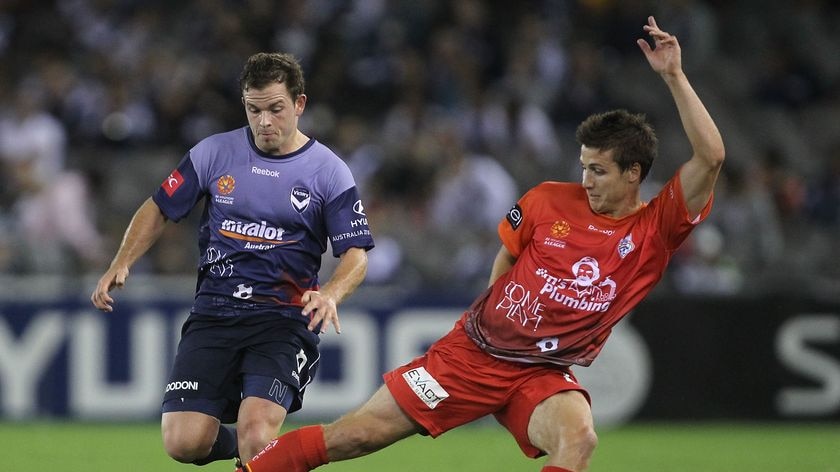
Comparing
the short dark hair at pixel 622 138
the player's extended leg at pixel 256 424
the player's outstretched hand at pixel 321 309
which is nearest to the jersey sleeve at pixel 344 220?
the player's outstretched hand at pixel 321 309

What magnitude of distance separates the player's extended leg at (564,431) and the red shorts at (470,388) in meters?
0.10

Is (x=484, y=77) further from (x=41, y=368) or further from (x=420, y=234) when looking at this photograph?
(x=41, y=368)

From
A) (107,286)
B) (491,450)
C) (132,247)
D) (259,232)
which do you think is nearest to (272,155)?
(259,232)

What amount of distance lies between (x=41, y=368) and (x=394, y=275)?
3399mm

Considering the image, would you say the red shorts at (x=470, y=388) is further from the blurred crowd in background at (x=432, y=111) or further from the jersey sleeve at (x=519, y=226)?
the blurred crowd in background at (x=432, y=111)

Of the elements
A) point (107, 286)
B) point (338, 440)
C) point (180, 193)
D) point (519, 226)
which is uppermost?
point (180, 193)

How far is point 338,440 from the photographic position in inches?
276

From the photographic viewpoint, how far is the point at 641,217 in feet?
23.4

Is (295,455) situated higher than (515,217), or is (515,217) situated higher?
(515,217)

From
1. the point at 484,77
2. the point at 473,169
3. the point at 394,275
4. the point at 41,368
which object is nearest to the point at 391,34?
the point at 484,77

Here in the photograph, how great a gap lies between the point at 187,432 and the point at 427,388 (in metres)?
1.31

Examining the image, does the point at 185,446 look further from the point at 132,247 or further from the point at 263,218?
the point at 263,218

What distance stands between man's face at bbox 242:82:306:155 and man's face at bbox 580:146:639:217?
1.55m

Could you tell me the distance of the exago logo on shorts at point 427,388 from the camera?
23.2 ft
